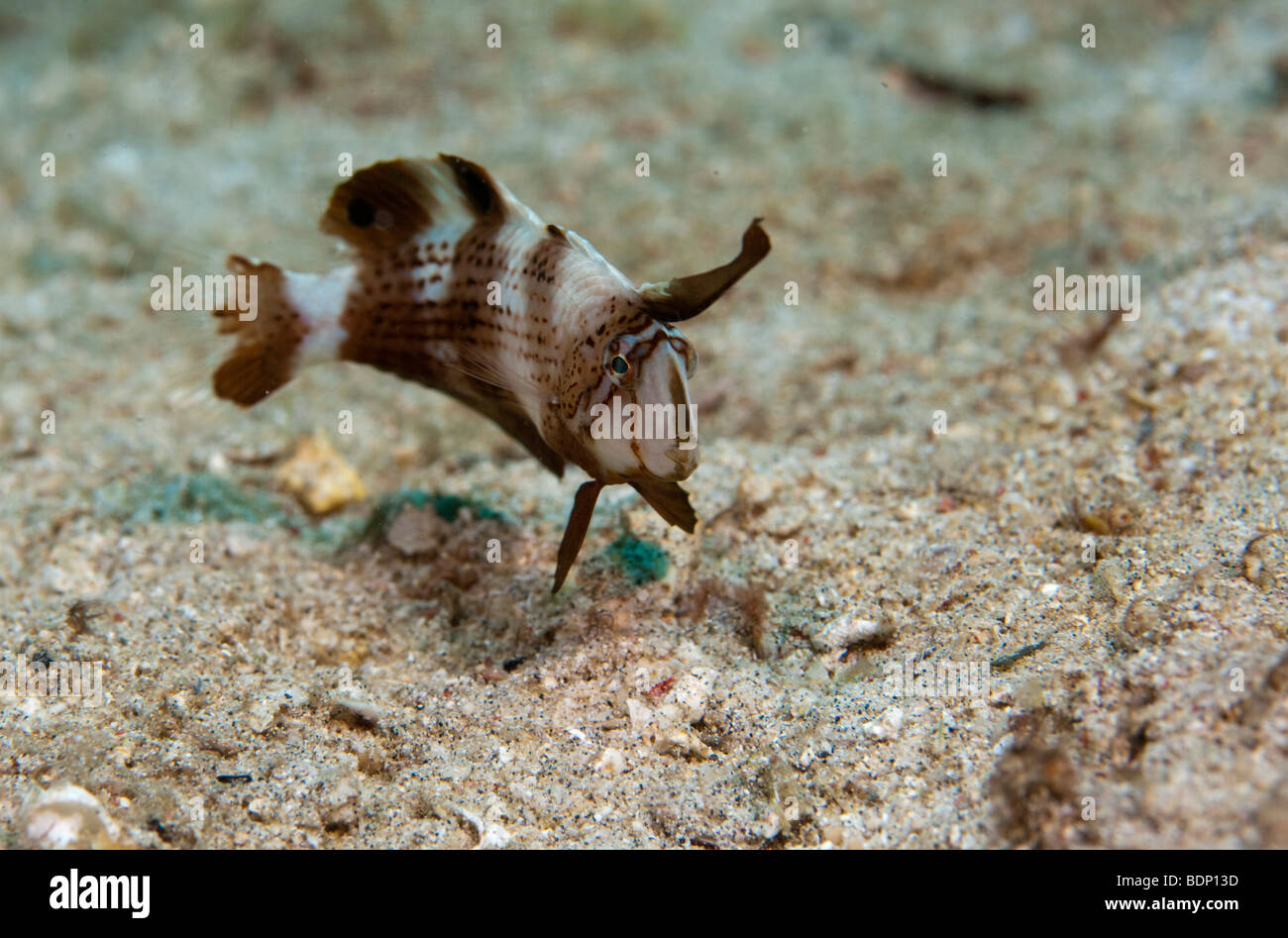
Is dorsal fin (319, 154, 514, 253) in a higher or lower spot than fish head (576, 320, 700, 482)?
higher

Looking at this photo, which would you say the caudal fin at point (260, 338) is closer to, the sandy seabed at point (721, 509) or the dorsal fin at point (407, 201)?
the sandy seabed at point (721, 509)

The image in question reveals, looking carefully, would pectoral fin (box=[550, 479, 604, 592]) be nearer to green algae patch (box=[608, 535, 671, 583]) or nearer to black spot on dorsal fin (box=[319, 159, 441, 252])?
green algae patch (box=[608, 535, 671, 583])

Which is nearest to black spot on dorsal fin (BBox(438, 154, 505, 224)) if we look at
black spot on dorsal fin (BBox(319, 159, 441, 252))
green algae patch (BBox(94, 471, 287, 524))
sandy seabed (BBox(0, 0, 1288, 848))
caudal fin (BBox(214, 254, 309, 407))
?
black spot on dorsal fin (BBox(319, 159, 441, 252))

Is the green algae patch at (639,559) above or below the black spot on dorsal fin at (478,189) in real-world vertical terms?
below

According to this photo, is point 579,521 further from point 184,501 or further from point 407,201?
point 184,501

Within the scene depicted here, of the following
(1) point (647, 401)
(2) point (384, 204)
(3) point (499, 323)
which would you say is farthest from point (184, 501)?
(1) point (647, 401)

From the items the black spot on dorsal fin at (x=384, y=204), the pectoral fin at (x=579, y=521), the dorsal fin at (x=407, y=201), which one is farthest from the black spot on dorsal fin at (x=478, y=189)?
the pectoral fin at (x=579, y=521)
